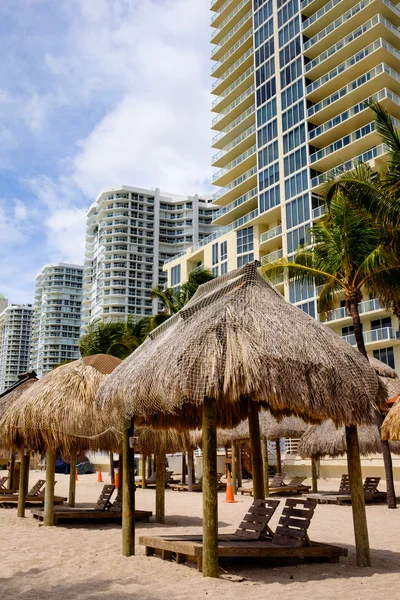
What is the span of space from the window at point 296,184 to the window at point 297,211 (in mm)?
675

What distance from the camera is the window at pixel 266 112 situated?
51812 mm

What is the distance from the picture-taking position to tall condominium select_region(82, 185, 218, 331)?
111688 mm

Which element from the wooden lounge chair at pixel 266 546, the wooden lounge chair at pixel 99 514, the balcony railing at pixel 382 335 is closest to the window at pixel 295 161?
the balcony railing at pixel 382 335

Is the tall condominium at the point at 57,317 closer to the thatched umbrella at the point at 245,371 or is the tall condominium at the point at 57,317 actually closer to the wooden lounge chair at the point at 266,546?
the wooden lounge chair at the point at 266,546

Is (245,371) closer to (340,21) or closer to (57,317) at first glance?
(340,21)

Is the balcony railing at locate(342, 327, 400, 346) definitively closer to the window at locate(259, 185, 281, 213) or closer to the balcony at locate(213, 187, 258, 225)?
the window at locate(259, 185, 281, 213)

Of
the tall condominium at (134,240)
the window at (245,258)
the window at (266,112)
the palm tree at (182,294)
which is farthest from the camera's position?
the tall condominium at (134,240)

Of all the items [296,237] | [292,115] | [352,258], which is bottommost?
[352,258]

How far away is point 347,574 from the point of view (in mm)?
7832

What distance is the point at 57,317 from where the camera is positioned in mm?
148875

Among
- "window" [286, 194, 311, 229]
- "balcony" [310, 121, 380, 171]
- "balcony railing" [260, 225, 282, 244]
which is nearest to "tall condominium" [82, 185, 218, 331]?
"balcony railing" [260, 225, 282, 244]

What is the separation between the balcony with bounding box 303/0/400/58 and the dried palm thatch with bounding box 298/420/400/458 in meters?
35.8

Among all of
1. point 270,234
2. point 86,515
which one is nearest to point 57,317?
point 270,234

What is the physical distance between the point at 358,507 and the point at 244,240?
46.0 meters
